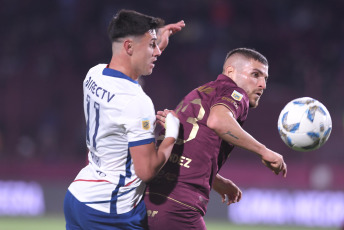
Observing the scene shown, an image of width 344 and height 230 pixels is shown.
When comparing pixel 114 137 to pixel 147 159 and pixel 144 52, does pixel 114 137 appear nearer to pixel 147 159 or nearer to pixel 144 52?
pixel 147 159

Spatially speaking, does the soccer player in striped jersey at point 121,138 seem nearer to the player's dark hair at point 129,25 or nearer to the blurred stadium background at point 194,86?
the player's dark hair at point 129,25

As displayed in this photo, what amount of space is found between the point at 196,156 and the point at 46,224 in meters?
7.57

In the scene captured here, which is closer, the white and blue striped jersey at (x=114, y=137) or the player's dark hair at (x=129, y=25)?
the white and blue striped jersey at (x=114, y=137)

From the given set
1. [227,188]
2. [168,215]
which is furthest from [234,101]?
[227,188]

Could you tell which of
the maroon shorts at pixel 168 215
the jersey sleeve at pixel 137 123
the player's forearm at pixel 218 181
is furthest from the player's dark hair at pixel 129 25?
the player's forearm at pixel 218 181

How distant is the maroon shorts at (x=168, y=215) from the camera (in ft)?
14.4

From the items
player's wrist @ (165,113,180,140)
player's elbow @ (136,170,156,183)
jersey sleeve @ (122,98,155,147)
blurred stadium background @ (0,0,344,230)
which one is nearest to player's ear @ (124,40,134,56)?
jersey sleeve @ (122,98,155,147)

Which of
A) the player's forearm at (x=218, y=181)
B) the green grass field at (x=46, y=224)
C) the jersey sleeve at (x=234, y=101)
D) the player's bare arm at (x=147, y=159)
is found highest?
the jersey sleeve at (x=234, y=101)

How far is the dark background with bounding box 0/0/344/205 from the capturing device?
11734 mm

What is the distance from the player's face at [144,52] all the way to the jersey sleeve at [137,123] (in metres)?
0.36

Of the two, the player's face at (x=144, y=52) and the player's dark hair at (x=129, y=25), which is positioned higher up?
the player's dark hair at (x=129, y=25)

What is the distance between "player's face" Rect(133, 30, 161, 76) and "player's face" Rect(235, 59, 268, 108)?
0.88 m

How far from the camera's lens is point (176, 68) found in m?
13.4

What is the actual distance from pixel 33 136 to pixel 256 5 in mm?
6665
